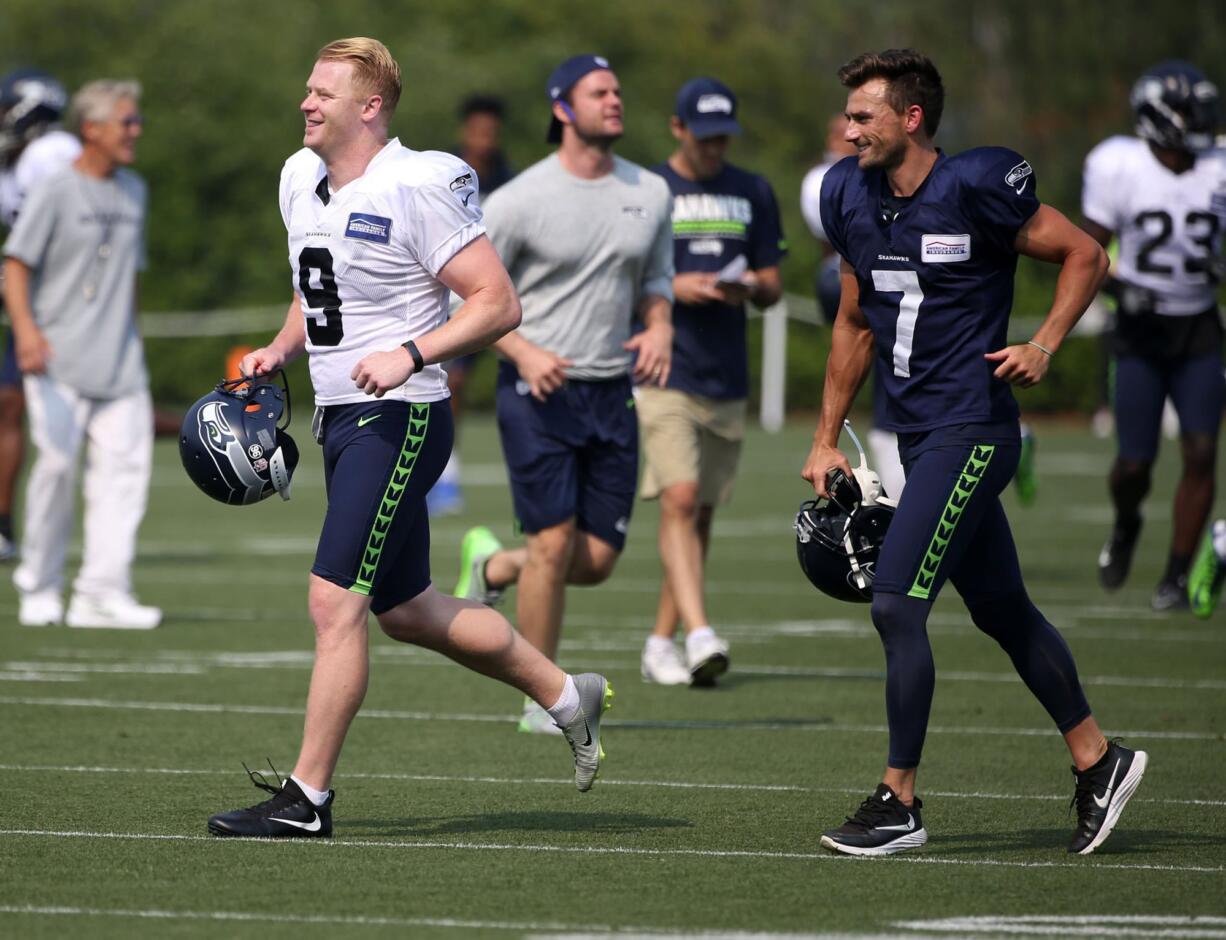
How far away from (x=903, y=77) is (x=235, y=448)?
2081 millimetres

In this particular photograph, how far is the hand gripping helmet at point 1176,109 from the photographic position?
11.7 m

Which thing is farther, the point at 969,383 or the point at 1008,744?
the point at 1008,744

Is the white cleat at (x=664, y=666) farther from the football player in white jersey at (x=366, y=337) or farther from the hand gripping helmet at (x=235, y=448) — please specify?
the hand gripping helmet at (x=235, y=448)

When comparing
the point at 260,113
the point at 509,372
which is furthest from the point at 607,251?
the point at 260,113

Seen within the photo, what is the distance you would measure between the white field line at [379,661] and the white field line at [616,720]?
0.80 m

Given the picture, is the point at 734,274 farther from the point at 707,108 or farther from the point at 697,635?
the point at 697,635

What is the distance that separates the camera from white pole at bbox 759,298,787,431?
30422 millimetres

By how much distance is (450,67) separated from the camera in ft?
130

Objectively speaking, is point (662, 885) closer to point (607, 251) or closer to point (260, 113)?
point (607, 251)

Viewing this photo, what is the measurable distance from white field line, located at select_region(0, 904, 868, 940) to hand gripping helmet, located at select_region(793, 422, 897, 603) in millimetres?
1562

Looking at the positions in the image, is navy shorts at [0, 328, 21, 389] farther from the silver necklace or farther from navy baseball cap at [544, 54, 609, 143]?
navy baseball cap at [544, 54, 609, 143]

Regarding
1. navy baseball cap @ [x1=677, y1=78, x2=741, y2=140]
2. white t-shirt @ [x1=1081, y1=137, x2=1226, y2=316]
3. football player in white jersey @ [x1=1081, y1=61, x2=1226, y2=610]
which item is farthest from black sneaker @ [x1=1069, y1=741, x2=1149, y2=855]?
white t-shirt @ [x1=1081, y1=137, x2=1226, y2=316]

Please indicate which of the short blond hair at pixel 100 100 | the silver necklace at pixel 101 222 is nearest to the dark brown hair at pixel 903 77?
the short blond hair at pixel 100 100

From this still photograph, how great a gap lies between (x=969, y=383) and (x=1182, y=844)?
1.39 metres
